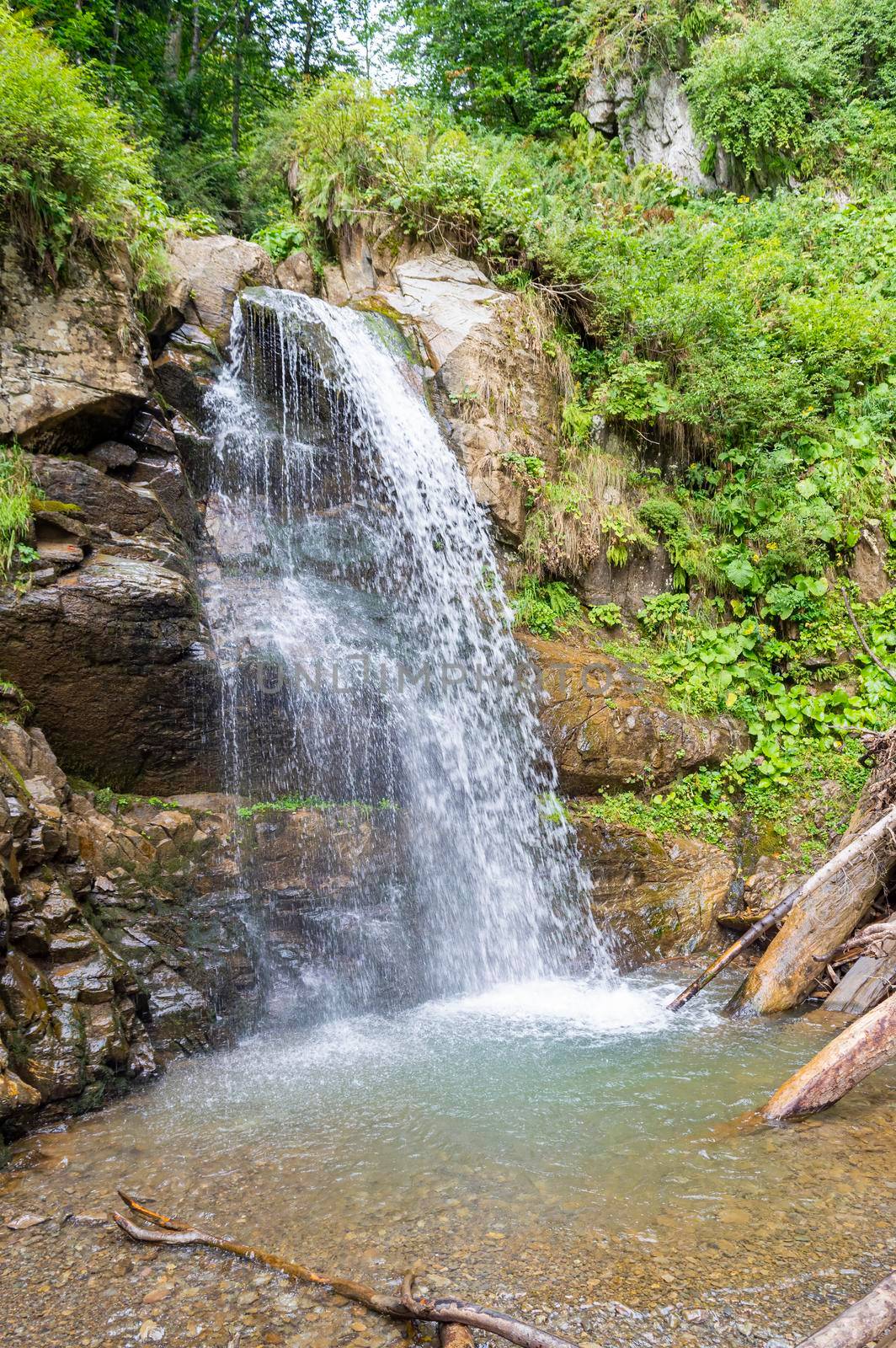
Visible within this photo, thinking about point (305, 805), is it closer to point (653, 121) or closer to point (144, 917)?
point (144, 917)

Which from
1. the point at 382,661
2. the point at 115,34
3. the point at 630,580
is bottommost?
the point at 382,661

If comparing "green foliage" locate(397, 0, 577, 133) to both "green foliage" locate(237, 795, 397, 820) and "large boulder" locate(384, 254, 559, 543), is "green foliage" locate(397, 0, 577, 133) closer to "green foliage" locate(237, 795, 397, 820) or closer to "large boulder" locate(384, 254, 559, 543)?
"large boulder" locate(384, 254, 559, 543)

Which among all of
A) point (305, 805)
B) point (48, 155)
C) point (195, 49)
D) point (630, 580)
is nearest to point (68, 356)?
point (48, 155)

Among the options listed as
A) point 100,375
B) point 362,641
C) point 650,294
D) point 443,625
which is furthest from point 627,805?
point 650,294

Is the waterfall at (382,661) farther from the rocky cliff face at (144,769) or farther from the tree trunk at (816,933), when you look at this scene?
the tree trunk at (816,933)

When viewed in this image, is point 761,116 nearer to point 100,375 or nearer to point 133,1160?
point 100,375

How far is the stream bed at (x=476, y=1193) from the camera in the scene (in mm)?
2447

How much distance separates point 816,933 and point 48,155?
8408 millimetres

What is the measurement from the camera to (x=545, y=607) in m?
8.88

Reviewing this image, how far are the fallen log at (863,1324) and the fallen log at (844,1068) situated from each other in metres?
1.78

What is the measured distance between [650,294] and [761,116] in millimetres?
5792

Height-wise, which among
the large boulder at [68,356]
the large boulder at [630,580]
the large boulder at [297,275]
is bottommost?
the large boulder at [630,580]

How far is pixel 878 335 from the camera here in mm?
9984

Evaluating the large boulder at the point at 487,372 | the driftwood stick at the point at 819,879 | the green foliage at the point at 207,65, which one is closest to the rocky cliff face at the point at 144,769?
the driftwood stick at the point at 819,879
